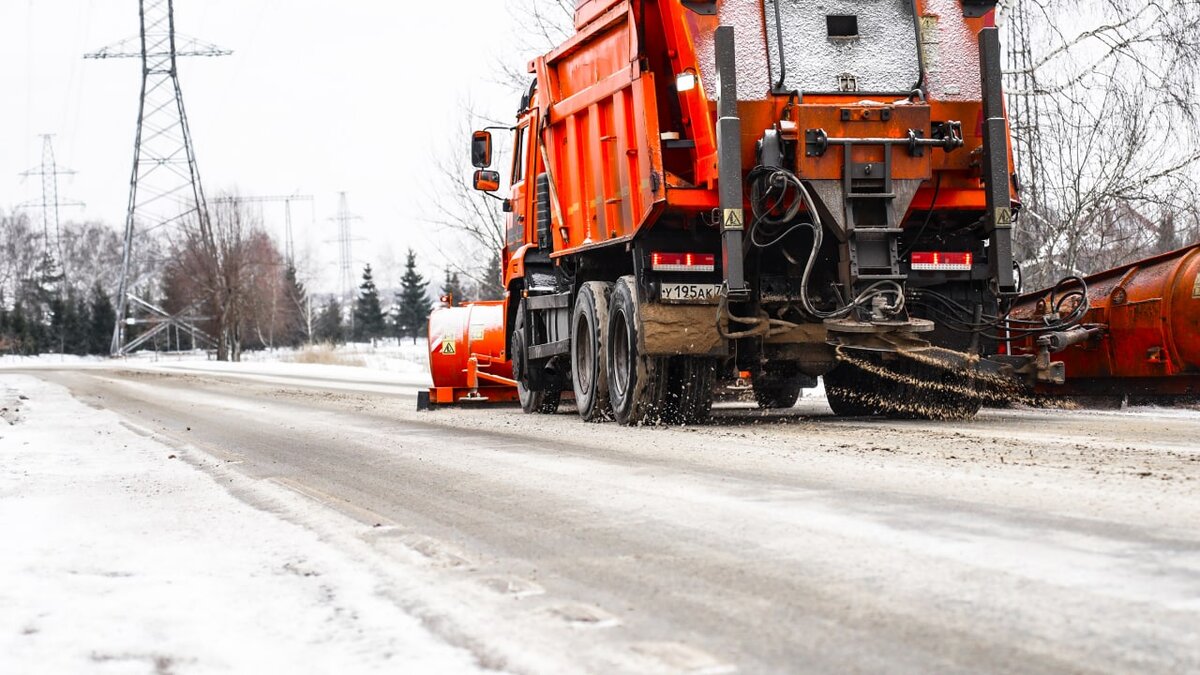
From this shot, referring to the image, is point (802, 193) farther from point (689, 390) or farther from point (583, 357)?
point (583, 357)

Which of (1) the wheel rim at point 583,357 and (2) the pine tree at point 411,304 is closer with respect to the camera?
(1) the wheel rim at point 583,357

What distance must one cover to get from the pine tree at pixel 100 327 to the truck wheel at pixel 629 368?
242ft

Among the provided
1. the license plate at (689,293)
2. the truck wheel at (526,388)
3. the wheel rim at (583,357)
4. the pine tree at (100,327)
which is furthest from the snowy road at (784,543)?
the pine tree at (100,327)

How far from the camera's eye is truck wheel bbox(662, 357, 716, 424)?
418 inches

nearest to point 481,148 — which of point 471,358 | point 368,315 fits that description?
point 471,358

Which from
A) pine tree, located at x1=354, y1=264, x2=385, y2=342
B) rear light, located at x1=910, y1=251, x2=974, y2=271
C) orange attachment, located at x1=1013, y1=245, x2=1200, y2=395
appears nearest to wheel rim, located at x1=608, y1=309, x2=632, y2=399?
rear light, located at x1=910, y1=251, x2=974, y2=271

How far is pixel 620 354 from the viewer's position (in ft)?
37.4

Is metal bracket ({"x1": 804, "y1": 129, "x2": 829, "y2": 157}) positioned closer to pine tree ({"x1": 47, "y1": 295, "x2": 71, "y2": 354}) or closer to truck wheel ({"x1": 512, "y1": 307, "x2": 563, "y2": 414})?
truck wheel ({"x1": 512, "y1": 307, "x2": 563, "y2": 414})

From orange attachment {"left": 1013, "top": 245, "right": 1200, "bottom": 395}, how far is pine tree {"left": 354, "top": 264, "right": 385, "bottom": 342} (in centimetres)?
8678

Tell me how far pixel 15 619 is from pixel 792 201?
7113mm

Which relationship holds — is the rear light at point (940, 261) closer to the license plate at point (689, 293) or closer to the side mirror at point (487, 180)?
the license plate at point (689, 293)

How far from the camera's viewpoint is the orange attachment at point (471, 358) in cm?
1636

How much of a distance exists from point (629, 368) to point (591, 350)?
1072 millimetres

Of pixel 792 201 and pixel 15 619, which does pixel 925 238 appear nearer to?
pixel 792 201
